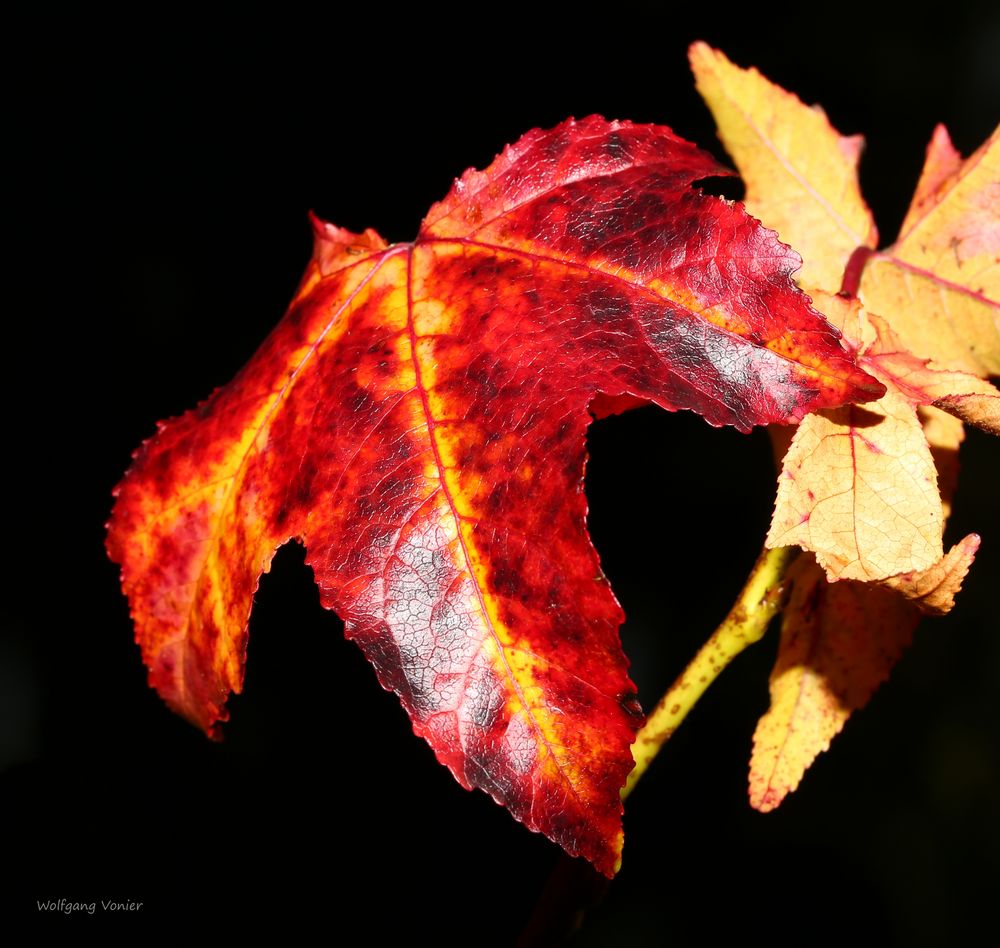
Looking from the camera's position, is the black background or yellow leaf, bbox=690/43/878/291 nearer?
yellow leaf, bbox=690/43/878/291

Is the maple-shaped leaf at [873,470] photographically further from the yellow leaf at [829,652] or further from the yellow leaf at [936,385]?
the yellow leaf at [829,652]

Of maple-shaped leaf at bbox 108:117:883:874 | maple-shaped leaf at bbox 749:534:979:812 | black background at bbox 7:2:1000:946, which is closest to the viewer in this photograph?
maple-shaped leaf at bbox 108:117:883:874

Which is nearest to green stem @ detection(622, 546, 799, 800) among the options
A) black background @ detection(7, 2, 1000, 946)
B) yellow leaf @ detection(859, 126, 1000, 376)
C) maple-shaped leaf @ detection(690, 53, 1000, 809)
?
maple-shaped leaf @ detection(690, 53, 1000, 809)

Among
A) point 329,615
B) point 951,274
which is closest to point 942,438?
point 951,274

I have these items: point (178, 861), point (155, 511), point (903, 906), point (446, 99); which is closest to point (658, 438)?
point (446, 99)

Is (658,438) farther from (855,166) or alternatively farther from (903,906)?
(855,166)

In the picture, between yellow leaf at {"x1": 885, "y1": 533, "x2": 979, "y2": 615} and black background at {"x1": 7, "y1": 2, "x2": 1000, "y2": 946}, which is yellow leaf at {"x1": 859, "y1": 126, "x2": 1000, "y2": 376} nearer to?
yellow leaf at {"x1": 885, "y1": 533, "x2": 979, "y2": 615}

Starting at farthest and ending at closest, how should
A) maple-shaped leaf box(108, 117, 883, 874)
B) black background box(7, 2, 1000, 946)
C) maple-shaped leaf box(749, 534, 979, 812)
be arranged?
black background box(7, 2, 1000, 946) < maple-shaped leaf box(749, 534, 979, 812) < maple-shaped leaf box(108, 117, 883, 874)
